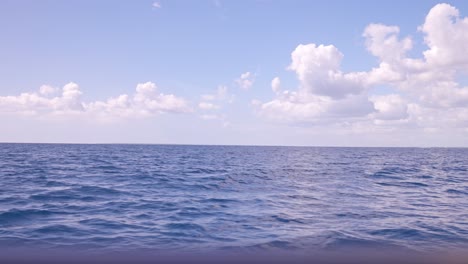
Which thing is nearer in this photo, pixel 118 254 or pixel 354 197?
pixel 118 254

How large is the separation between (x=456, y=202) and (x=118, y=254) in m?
21.0

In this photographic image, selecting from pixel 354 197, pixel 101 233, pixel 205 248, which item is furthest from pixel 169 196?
pixel 354 197

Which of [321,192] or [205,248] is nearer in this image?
[205,248]

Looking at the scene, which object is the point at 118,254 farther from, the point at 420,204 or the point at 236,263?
the point at 420,204

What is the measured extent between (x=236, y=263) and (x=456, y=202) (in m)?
18.2

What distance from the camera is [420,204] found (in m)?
20.4

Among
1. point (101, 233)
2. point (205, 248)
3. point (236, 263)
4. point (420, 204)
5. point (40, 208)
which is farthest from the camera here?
point (420, 204)

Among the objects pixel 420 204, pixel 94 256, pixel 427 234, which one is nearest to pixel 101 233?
pixel 94 256

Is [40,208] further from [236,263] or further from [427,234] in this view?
[427,234]

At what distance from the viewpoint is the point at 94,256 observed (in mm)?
10539

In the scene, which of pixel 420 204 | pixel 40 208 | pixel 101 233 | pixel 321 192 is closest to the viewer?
pixel 101 233

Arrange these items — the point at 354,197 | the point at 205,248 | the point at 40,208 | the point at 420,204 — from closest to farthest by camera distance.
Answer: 1. the point at 205,248
2. the point at 40,208
3. the point at 420,204
4. the point at 354,197

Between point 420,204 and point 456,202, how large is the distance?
3.08 m

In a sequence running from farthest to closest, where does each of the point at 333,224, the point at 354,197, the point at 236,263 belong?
the point at 354,197 → the point at 333,224 → the point at 236,263
